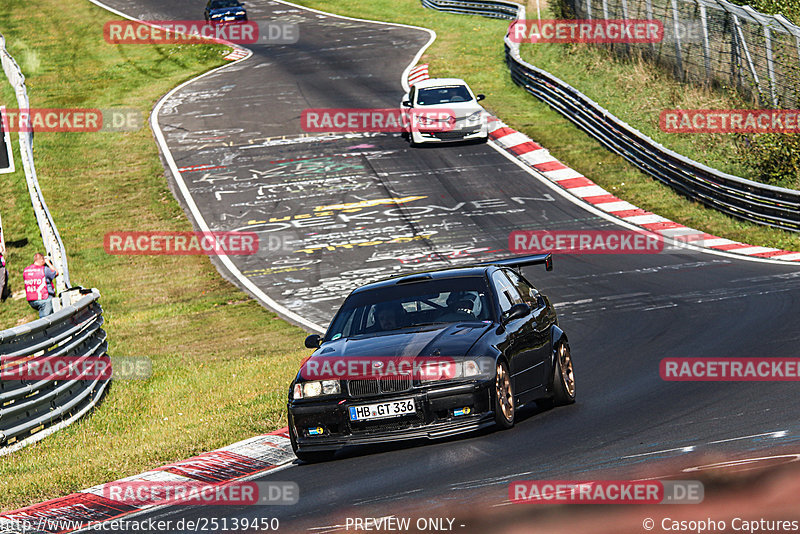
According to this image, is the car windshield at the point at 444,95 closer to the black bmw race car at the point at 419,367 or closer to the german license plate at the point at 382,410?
the black bmw race car at the point at 419,367

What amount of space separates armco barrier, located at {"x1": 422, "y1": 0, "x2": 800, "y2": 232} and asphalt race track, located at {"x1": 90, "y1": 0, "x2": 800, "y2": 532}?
2434 millimetres

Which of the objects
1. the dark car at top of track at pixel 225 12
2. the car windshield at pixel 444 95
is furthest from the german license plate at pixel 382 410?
the dark car at top of track at pixel 225 12

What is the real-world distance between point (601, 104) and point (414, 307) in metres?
22.9

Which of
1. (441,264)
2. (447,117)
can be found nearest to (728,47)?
(447,117)

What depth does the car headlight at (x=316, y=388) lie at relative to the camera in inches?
349

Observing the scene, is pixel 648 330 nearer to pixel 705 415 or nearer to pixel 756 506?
pixel 705 415

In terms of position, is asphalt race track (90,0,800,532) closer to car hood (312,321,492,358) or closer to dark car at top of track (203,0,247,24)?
car hood (312,321,492,358)

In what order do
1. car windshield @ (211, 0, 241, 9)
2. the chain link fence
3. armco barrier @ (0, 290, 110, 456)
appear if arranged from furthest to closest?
car windshield @ (211, 0, 241, 9) < the chain link fence < armco barrier @ (0, 290, 110, 456)

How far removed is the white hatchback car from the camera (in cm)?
3039

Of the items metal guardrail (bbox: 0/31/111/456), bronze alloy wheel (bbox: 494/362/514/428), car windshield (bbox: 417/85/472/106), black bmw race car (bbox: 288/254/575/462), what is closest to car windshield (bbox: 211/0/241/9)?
car windshield (bbox: 417/85/472/106)

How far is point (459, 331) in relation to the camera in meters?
9.30

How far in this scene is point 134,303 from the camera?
21.6 m

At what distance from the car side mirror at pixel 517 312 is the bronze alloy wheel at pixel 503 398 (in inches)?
27.0

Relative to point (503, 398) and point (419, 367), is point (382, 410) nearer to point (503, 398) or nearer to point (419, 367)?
point (419, 367)
